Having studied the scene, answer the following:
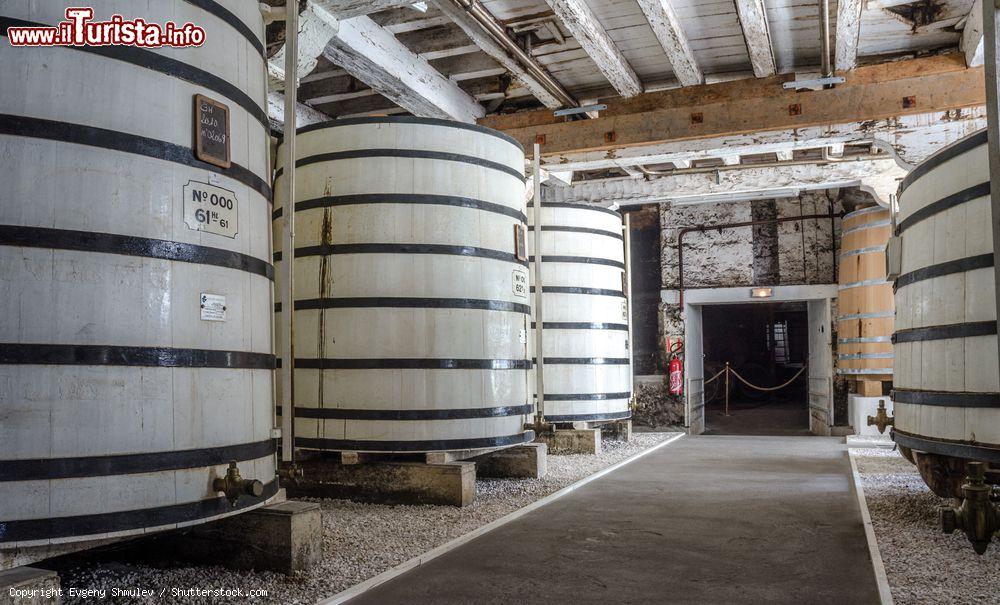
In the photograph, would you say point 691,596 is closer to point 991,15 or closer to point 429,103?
point 991,15

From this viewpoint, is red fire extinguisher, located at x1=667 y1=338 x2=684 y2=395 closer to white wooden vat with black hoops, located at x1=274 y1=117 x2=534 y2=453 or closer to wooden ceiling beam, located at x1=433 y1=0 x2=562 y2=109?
wooden ceiling beam, located at x1=433 y1=0 x2=562 y2=109

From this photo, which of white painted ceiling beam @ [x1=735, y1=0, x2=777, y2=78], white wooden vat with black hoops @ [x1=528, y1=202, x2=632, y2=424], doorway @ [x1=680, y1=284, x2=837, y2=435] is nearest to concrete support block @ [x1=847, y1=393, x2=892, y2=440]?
doorway @ [x1=680, y1=284, x2=837, y2=435]

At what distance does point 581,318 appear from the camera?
714cm

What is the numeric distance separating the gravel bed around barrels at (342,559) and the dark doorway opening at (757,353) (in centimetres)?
1050

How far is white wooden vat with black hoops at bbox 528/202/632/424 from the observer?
22.9ft

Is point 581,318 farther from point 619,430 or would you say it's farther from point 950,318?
point 950,318

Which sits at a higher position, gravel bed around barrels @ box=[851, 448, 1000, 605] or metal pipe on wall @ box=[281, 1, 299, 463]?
metal pipe on wall @ box=[281, 1, 299, 463]

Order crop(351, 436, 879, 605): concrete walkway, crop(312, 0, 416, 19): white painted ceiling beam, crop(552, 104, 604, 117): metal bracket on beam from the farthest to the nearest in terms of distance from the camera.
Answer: crop(552, 104, 604, 117): metal bracket on beam
crop(312, 0, 416, 19): white painted ceiling beam
crop(351, 436, 879, 605): concrete walkway

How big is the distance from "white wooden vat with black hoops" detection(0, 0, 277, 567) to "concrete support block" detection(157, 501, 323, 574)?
149mm

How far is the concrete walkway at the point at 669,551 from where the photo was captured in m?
2.63

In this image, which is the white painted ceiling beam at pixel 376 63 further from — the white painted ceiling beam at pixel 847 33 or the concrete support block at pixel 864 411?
the concrete support block at pixel 864 411

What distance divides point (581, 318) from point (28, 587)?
558cm

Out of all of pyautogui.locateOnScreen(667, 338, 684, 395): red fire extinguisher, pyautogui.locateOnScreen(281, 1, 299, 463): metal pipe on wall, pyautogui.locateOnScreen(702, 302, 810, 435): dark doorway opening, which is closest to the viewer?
pyautogui.locateOnScreen(281, 1, 299, 463): metal pipe on wall

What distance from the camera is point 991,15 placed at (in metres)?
2.76
